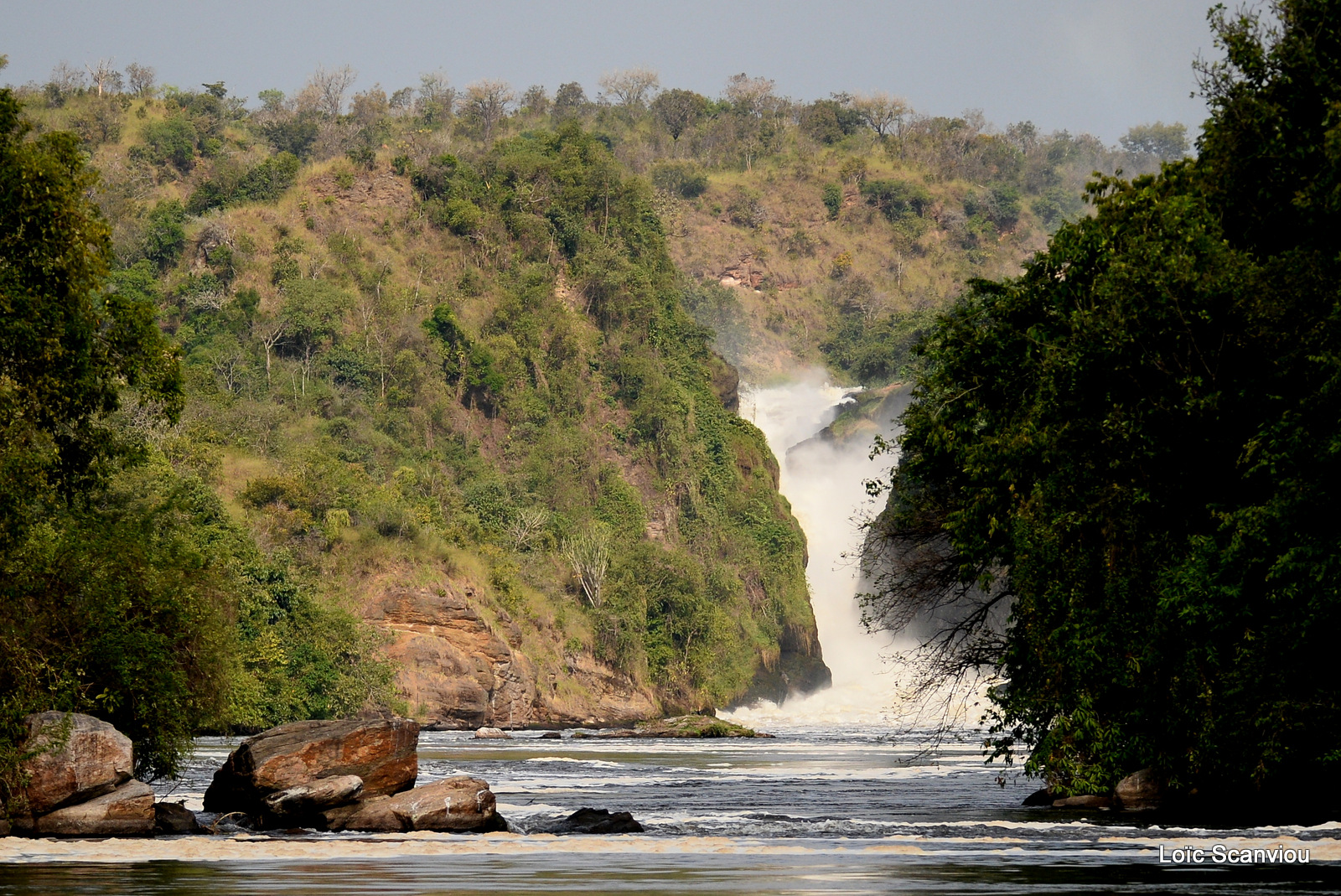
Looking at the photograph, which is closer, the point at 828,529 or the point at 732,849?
the point at 732,849

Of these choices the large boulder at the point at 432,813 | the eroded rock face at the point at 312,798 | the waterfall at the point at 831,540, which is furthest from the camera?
the waterfall at the point at 831,540

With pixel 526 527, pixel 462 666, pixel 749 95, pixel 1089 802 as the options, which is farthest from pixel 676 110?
pixel 1089 802

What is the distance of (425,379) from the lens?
4154 inches

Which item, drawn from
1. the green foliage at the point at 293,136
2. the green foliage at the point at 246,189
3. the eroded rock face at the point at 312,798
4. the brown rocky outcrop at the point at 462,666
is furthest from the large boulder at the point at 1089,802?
the green foliage at the point at 293,136

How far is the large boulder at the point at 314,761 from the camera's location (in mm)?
25797

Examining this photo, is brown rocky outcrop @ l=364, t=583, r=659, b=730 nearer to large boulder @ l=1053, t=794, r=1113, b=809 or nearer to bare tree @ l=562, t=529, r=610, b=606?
bare tree @ l=562, t=529, r=610, b=606

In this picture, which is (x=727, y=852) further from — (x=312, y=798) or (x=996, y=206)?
(x=996, y=206)

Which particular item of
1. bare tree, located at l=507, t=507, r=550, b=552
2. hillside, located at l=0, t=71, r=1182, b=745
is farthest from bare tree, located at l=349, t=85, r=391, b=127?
Answer: bare tree, located at l=507, t=507, r=550, b=552

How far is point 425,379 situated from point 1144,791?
274 ft

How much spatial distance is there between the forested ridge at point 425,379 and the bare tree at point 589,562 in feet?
0.80

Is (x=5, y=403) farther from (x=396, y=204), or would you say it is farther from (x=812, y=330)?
(x=812, y=330)

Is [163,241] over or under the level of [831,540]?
over

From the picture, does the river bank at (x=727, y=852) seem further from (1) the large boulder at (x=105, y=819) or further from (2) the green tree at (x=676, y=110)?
(2) the green tree at (x=676, y=110)

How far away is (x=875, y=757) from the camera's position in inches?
2231
